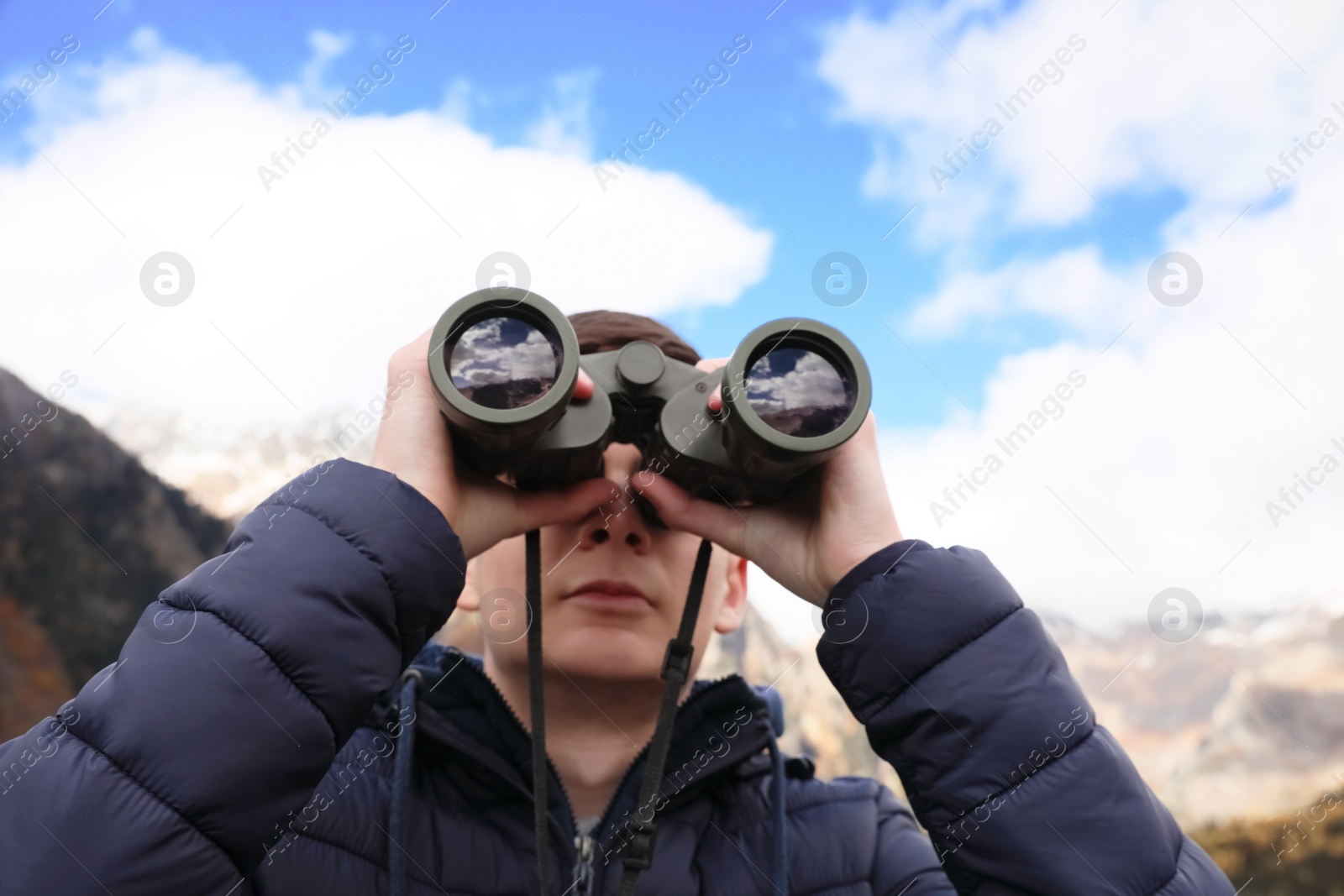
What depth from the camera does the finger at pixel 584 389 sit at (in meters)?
1.09

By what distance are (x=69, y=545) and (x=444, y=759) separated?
5959mm

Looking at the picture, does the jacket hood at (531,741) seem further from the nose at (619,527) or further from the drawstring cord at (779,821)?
the nose at (619,527)

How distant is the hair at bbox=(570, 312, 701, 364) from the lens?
1379 mm

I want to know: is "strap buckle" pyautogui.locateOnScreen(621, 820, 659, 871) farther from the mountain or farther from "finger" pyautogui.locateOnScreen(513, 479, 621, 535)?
the mountain

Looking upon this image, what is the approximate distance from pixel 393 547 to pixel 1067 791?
700 millimetres

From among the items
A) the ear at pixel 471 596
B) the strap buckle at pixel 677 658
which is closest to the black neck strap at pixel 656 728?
the strap buckle at pixel 677 658

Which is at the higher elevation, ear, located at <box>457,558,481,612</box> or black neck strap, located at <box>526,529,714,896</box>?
ear, located at <box>457,558,481,612</box>

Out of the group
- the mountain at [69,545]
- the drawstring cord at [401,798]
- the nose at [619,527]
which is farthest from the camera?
the mountain at [69,545]

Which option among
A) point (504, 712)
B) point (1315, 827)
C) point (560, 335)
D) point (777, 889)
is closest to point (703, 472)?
point (560, 335)

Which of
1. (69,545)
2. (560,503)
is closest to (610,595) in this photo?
(560,503)

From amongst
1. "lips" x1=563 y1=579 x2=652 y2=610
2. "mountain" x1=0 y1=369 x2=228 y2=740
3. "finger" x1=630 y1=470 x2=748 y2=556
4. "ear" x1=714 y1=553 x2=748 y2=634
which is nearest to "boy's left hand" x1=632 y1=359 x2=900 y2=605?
"finger" x1=630 y1=470 x2=748 y2=556

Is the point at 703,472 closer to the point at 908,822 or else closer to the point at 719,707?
the point at 719,707

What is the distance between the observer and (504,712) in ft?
3.53

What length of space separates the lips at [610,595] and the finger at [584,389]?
0.79 ft
